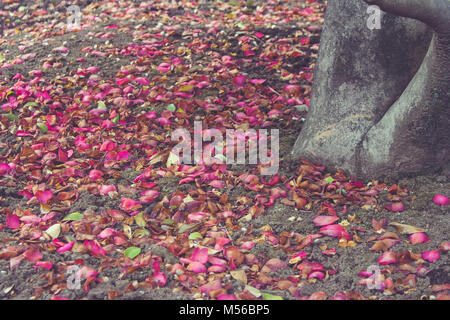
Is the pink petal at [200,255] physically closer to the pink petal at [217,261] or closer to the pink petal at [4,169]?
the pink petal at [217,261]

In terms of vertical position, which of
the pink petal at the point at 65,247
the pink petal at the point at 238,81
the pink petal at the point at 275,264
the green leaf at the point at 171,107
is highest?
the pink petal at the point at 238,81

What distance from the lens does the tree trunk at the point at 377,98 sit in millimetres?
2977

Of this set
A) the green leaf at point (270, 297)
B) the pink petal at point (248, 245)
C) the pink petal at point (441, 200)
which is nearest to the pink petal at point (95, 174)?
the pink petal at point (248, 245)

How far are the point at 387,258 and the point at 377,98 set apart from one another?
1.13m

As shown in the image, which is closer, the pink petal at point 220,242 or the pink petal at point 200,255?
the pink petal at point 200,255

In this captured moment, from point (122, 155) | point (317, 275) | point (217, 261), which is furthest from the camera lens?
point (122, 155)

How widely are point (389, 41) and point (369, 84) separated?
11.2 inches

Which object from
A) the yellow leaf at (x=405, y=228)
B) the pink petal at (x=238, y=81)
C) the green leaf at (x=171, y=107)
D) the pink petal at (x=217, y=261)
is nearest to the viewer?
the pink petal at (x=217, y=261)

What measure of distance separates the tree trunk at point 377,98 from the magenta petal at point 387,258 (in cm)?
73

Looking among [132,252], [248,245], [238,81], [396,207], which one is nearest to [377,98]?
[396,207]

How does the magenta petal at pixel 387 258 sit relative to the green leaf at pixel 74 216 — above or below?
above

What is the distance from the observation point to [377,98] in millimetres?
3299

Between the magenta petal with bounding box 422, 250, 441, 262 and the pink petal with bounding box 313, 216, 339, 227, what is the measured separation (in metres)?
0.51

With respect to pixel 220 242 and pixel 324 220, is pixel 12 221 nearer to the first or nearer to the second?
pixel 220 242
